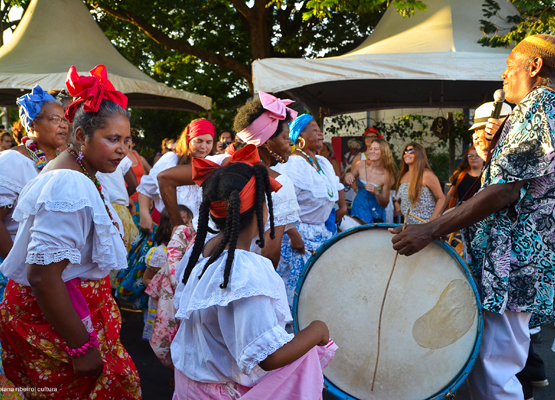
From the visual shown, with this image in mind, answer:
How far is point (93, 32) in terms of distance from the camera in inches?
434

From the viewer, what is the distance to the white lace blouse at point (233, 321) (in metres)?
1.67

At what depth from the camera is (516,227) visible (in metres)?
2.48

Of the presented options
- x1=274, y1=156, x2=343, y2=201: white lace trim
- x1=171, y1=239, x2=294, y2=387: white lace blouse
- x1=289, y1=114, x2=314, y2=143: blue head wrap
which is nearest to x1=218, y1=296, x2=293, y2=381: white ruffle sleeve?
x1=171, y1=239, x2=294, y2=387: white lace blouse

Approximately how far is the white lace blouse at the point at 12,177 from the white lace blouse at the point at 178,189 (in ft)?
4.23

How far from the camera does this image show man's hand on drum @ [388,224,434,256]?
95.5 inches

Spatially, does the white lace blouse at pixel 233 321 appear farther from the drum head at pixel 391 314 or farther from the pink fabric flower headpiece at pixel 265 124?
the pink fabric flower headpiece at pixel 265 124

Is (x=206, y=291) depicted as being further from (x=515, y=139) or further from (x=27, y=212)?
(x=515, y=139)

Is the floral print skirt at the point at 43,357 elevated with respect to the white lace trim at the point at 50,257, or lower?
lower

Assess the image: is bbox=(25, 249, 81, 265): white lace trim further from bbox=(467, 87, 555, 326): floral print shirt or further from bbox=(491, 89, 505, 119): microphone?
bbox=(491, 89, 505, 119): microphone

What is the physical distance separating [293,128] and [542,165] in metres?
2.28

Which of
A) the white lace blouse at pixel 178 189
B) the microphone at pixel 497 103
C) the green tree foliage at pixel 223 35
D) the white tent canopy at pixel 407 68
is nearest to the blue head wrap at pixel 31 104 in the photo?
the white lace blouse at pixel 178 189

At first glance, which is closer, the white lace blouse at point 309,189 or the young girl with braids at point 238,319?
the young girl with braids at point 238,319

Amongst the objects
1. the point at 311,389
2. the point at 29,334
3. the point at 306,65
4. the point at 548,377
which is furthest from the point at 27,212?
the point at 306,65

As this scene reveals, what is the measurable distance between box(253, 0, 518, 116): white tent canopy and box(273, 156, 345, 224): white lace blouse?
302 centimetres
